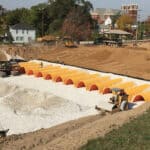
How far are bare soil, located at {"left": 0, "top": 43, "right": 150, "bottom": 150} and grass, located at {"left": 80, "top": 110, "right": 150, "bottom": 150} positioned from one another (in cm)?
44

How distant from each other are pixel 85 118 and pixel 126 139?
22.4 feet

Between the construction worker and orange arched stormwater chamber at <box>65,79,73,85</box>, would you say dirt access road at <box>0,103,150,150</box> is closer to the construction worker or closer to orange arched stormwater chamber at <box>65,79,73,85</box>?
the construction worker

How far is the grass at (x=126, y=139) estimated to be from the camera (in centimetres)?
1076

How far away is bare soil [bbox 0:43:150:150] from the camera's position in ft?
39.7

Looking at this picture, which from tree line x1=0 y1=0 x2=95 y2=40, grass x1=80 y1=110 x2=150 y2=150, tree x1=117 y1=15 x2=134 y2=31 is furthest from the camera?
tree x1=117 y1=15 x2=134 y2=31

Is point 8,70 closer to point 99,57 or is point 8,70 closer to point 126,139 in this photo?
point 99,57

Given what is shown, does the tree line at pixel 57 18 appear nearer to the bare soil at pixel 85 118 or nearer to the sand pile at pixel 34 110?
the bare soil at pixel 85 118

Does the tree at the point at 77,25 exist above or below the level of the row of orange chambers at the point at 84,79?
above

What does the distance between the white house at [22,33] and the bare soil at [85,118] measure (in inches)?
812

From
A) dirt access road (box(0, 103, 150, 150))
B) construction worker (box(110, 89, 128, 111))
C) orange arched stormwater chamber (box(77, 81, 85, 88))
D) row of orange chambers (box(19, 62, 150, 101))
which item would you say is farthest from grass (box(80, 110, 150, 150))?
orange arched stormwater chamber (box(77, 81, 85, 88))

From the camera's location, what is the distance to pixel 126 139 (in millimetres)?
11336

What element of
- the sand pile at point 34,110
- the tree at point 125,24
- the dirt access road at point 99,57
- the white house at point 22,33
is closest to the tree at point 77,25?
the white house at point 22,33

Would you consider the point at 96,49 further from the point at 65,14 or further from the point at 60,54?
the point at 65,14

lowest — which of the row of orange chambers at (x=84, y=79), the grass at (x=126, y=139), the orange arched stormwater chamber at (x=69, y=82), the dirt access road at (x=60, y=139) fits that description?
the orange arched stormwater chamber at (x=69, y=82)
